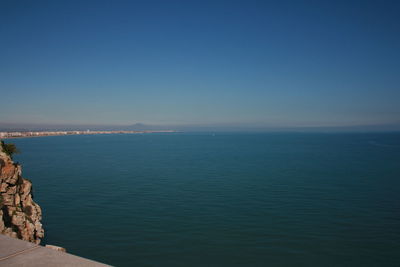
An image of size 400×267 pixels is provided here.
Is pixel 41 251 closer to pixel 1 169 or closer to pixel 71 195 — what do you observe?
pixel 1 169

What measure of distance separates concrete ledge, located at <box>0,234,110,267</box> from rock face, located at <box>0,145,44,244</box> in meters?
14.4

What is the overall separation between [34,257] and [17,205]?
18709 mm

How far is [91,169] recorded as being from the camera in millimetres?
54438

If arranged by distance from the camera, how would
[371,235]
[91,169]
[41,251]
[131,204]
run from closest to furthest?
[41,251], [371,235], [131,204], [91,169]

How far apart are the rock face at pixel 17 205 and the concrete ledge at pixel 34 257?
14.4m

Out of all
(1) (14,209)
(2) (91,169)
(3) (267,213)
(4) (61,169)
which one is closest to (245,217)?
(3) (267,213)

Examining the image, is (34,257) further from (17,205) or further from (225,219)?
(225,219)

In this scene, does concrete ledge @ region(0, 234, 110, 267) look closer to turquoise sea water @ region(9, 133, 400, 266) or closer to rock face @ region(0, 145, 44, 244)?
turquoise sea water @ region(9, 133, 400, 266)

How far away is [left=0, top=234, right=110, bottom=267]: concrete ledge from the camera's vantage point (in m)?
4.39

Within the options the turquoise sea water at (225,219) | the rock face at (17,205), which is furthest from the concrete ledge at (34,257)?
the rock face at (17,205)

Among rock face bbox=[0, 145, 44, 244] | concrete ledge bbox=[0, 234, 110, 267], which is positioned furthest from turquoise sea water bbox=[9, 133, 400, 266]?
concrete ledge bbox=[0, 234, 110, 267]

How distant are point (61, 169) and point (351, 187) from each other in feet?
Answer: 175

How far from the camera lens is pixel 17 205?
19.5m

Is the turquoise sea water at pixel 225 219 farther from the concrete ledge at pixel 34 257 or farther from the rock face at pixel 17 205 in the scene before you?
the concrete ledge at pixel 34 257
